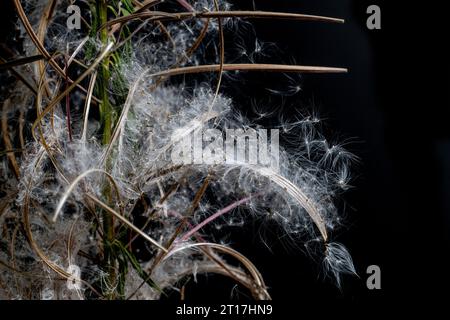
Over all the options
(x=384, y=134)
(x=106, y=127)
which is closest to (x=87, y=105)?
(x=106, y=127)

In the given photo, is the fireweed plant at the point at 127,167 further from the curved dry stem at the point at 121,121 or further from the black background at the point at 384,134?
the black background at the point at 384,134

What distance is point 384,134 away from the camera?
3.34ft

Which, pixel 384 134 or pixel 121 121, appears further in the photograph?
pixel 384 134

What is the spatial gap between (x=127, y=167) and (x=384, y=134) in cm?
60

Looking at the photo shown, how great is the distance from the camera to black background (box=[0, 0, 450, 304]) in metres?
0.97

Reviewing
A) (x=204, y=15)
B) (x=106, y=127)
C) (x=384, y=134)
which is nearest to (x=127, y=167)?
(x=106, y=127)

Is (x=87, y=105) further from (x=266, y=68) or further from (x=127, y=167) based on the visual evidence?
(x=266, y=68)

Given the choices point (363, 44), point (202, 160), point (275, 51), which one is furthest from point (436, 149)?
point (202, 160)

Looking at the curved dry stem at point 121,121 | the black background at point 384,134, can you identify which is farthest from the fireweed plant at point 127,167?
the black background at point 384,134

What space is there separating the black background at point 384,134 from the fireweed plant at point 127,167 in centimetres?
27

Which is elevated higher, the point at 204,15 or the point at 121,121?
the point at 204,15
